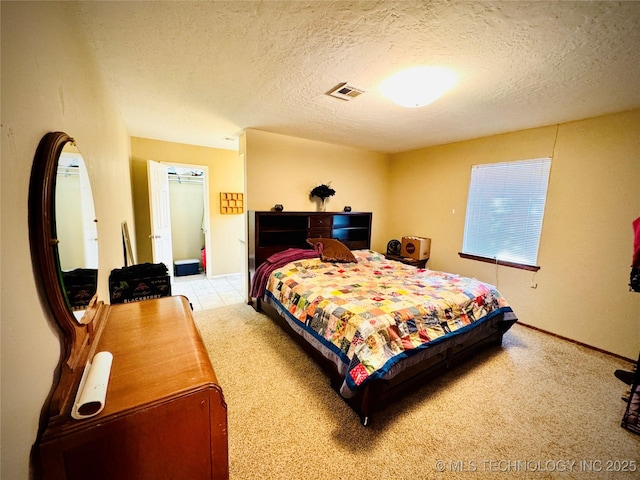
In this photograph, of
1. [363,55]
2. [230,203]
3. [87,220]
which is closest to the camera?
[87,220]

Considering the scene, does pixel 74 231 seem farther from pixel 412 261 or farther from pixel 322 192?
pixel 412 261

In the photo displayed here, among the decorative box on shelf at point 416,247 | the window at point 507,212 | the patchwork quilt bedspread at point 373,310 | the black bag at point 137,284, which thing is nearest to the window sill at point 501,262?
the window at point 507,212

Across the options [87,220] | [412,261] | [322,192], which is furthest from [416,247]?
[87,220]

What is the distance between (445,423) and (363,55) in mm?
2532

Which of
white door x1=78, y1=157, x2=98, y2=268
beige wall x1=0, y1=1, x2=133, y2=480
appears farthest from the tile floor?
beige wall x1=0, y1=1, x2=133, y2=480

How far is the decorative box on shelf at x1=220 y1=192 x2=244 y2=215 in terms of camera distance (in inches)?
189

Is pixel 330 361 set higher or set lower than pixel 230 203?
lower

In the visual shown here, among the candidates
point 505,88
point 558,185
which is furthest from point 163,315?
point 558,185

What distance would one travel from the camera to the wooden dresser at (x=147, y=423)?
709 mm

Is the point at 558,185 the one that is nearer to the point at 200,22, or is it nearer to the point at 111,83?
the point at 200,22

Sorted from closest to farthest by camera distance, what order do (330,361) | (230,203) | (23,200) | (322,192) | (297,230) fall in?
1. (23,200)
2. (330,361)
3. (297,230)
4. (322,192)
5. (230,203)

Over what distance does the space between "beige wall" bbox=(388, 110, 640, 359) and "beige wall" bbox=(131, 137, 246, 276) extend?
3820 millimetres

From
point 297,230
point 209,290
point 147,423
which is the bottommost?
point 209,290

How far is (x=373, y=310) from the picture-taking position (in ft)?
6.25
